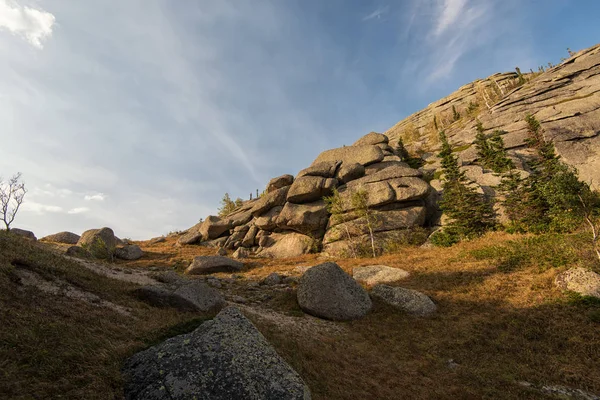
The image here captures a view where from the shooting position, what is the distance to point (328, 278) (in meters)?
16.9

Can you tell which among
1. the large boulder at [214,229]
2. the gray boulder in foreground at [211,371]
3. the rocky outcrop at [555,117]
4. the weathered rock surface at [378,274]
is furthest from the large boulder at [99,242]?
the rocky outcrop at [555,117]

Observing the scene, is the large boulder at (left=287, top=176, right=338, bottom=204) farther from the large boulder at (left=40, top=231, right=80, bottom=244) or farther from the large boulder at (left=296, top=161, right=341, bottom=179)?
the large boulder at (left=40, top=231, right=80, bottom=244)

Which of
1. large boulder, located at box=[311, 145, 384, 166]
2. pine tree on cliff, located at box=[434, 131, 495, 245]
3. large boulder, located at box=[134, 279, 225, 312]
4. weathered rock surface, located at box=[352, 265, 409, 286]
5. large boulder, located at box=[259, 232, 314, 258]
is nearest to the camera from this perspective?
large boulder, located at box=[134, 279, 225, 312]

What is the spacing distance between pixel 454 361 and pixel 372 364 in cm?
367

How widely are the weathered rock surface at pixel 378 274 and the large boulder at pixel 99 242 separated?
101ft

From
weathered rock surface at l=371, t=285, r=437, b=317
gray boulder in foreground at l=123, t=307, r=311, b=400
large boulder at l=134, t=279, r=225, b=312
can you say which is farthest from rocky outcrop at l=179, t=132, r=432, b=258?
gray boulder in foreground at l=123, t=307, r=311, b=400

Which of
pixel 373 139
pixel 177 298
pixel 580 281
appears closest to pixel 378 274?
pixel 580 281

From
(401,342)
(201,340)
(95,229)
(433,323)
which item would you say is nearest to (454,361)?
(401,342)

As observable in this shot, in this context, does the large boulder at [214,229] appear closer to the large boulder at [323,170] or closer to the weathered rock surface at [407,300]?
the large boulder at [323,170]

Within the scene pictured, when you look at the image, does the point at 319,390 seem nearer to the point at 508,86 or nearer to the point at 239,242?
the point at 239,242

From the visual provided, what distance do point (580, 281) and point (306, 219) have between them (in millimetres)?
27411

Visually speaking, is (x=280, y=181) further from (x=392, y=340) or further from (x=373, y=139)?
(x=392, y=340)

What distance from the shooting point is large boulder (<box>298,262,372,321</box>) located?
15711 mm

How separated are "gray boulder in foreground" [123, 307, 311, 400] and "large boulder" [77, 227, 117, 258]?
111ft
